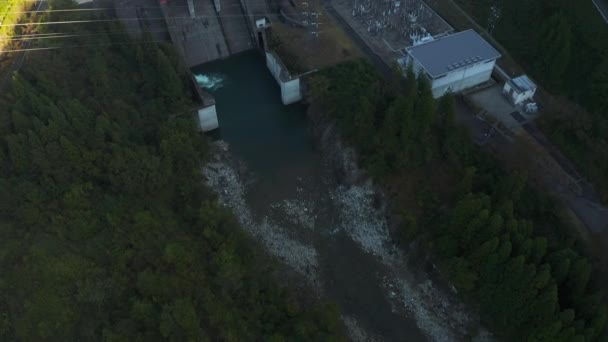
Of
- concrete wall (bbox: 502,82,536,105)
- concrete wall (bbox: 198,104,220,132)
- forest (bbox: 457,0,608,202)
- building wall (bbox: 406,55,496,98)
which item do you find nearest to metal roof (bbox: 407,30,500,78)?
building wall (bbox: 406,55,496,98)

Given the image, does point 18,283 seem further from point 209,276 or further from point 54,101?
point 54,101

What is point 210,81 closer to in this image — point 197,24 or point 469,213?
point 197,24

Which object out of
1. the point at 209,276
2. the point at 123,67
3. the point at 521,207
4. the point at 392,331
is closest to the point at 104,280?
the point at 209,276

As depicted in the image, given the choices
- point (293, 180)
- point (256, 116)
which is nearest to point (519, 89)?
point (293, 180)

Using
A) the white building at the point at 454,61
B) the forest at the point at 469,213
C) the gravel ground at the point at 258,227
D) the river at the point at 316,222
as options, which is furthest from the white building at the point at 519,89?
the gravel ground at the point at 258,227

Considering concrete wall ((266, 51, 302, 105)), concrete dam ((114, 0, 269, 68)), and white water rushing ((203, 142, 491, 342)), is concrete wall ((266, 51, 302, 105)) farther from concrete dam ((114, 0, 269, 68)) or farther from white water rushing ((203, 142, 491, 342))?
white water rushing ((203, 142, 491, 342))

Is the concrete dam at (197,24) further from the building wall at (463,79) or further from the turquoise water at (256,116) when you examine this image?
the building wall at (463,79)
